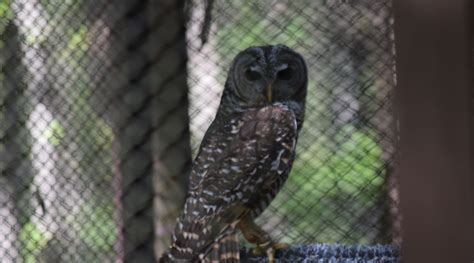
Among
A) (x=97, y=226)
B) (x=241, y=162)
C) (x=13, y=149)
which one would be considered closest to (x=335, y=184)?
(x=241, y=162)

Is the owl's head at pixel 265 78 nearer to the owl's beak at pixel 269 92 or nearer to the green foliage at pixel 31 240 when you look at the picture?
the owl's beak at pixel 269 92

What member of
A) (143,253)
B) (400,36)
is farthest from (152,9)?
(400,36)

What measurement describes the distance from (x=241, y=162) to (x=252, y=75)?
1.18 feet

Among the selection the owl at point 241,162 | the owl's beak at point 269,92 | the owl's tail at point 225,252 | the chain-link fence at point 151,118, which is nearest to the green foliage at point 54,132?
the chain-link fence at point 151,118

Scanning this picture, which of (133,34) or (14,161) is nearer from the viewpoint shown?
(133,34)

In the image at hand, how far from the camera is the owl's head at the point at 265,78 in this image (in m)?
2.07

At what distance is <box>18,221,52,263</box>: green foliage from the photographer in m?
2.30

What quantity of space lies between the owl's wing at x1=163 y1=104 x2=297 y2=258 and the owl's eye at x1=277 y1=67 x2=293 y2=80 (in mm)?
203

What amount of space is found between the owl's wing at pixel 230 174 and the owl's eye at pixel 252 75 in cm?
19

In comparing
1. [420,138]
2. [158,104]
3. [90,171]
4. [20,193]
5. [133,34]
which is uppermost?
[420,138]

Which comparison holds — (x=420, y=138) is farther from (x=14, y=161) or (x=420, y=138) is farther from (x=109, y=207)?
(x=14, y=161)

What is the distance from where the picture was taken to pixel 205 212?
173cm

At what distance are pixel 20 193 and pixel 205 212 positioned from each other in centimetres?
85

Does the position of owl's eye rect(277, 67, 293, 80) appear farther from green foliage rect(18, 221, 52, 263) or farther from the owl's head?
green foliage rect(18, 221, 52, 263)
